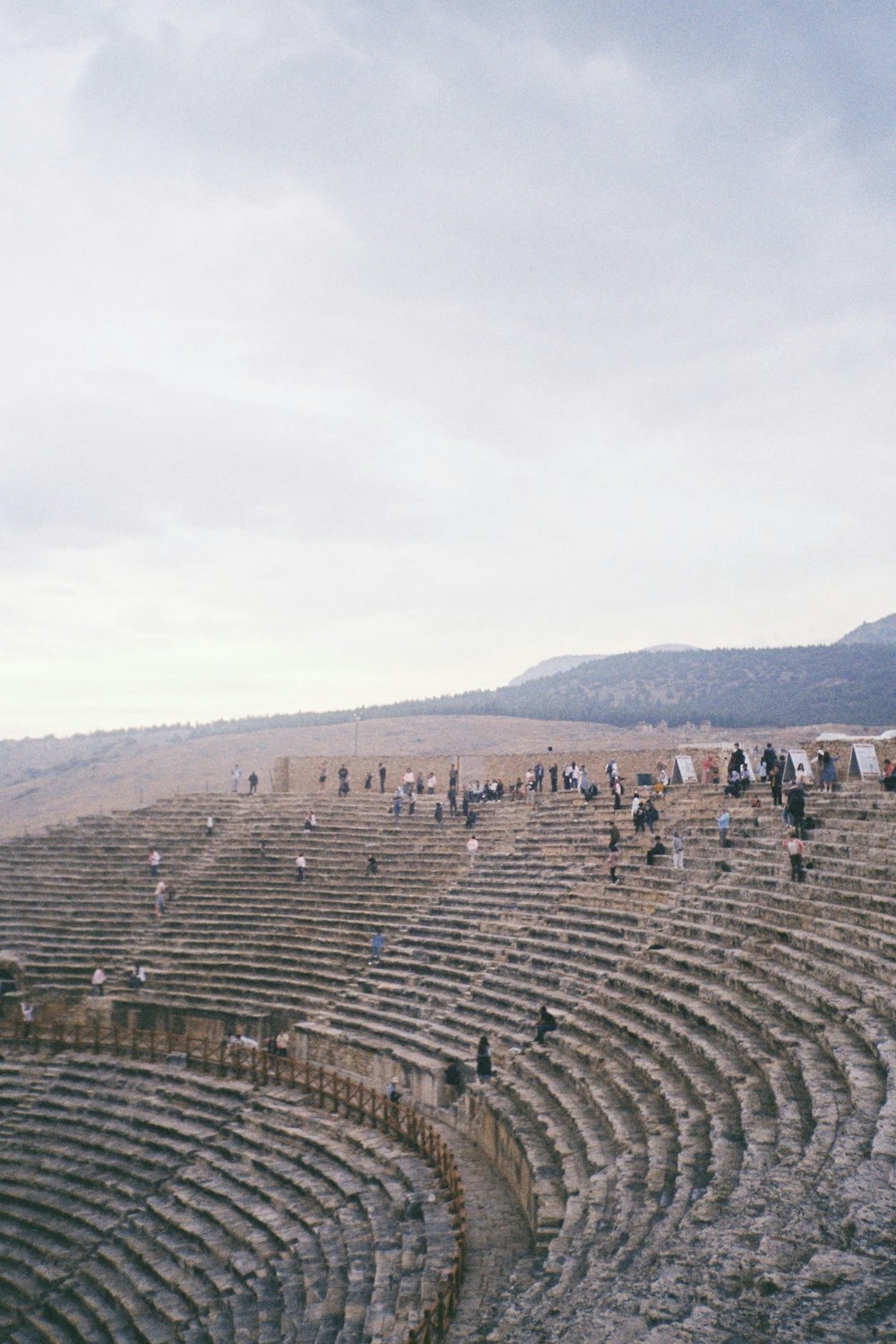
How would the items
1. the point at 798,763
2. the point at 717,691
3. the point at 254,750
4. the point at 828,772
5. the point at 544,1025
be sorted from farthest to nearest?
1. the point at 717,691
2. the point at 254,750
3. the point at 798,763
4. the point at 828,772
5. the point at 544,1025

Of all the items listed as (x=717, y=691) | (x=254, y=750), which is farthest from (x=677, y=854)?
(x=717, y=691)

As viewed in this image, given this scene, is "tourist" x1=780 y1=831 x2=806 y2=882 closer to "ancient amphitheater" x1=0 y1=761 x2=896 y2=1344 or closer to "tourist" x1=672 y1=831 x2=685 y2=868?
"ancient amphitheater" x1=0 y1=761 x2=896 y2=1344

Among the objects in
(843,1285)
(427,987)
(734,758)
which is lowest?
(427,987)

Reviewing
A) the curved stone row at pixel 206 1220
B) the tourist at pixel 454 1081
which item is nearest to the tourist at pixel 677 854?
the tourist at pixel 454 1081

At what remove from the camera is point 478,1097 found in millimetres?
16859

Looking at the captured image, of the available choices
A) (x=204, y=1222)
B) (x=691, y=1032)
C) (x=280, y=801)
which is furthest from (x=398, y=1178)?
(x=280, y=801)

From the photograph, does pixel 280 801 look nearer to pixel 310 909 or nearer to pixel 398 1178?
pixel 310 909

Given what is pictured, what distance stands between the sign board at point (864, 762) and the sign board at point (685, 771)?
5.89 m

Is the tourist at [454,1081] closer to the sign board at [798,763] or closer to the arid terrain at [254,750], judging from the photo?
the sign board at [798,763]

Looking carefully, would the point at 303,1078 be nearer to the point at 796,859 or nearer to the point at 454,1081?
the point at 454,1081

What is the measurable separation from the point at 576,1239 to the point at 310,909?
1787cm

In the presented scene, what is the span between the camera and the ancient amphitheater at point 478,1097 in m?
8.48

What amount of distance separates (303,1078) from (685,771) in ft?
48.4

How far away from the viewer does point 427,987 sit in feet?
72.2
